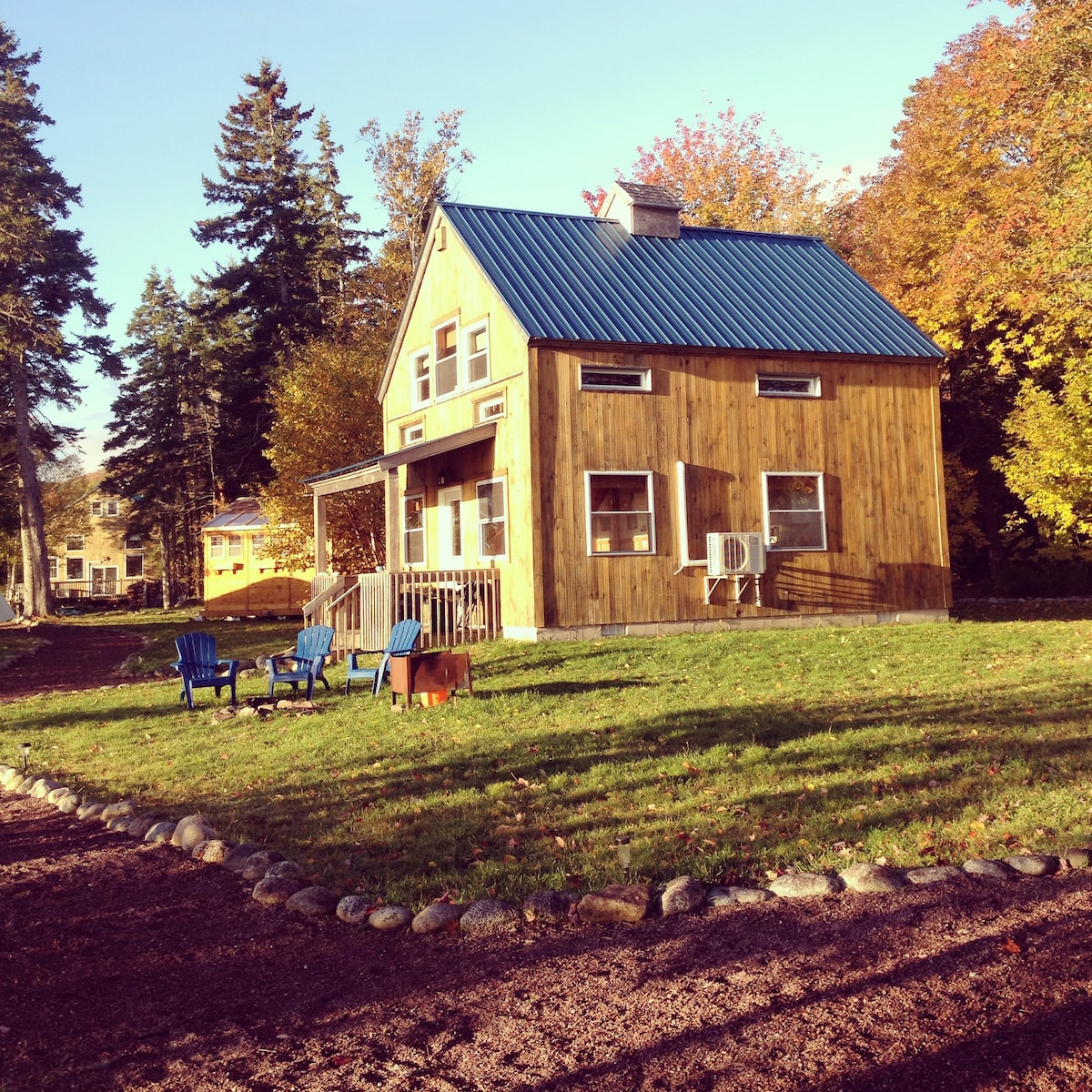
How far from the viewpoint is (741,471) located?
19.4m

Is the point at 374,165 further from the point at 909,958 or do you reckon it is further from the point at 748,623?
the point at 909,958

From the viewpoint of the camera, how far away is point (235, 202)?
48969mm

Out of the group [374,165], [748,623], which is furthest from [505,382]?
[374,165]

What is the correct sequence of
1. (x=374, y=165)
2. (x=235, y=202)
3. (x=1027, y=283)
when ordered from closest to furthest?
1. (x=1027, y=283)
2. (x=374, y=165)
3. (x=235, y=202)

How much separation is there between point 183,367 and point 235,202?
8550mm

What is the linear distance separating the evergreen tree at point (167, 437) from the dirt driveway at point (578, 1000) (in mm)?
46802

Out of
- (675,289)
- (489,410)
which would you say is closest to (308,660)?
(489,410)

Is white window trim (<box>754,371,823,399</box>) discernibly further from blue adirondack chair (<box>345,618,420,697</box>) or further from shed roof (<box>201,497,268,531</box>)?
shed roof (<box>201,497,268,531</box>)

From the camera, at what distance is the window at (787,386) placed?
65.1ft

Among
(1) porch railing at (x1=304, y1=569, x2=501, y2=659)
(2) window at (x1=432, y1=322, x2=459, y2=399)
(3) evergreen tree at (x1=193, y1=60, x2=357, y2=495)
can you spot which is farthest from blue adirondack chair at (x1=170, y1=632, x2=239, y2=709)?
(3) evergreen tree at (x1=193, y1=60, x2=357, y2=495)

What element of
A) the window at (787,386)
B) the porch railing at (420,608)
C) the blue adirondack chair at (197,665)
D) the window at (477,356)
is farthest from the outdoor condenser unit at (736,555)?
the blue adirondack chair at (197,665)

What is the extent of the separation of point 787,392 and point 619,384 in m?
3.34

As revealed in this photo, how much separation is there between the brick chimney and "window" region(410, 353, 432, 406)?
5060 mm

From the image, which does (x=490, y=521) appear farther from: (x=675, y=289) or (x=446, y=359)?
(x=675, y=289)
